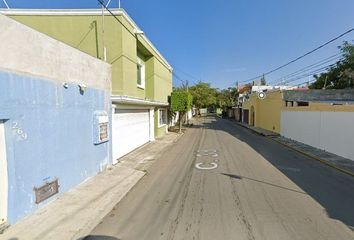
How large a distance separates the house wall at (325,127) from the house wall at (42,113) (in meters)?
11.0

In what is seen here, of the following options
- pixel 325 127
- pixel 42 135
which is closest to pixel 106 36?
pixel 42 135

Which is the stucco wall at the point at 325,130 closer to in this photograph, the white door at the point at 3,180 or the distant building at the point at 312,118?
the distant building at the point at 312,118

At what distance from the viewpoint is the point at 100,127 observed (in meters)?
10.1

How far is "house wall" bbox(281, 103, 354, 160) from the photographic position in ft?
42.3

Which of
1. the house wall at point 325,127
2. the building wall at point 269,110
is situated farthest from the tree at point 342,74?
the house wall at point 325,127

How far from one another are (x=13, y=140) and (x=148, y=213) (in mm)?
3235

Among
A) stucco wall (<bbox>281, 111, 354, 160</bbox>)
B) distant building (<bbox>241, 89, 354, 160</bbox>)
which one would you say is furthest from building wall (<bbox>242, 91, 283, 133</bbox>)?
stucco wall (<bbox>281, 111, 354, 160</bbox>)

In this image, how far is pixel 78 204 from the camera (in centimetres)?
693

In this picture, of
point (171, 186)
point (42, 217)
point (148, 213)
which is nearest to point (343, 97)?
point (171, 186)

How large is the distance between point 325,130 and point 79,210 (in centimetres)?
1352

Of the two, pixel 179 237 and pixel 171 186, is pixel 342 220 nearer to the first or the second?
pixel 179 237

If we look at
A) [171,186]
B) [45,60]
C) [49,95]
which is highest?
[45,60]

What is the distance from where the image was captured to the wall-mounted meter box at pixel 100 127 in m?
9.79

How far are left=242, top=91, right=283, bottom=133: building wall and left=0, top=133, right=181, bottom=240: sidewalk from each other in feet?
61.5
